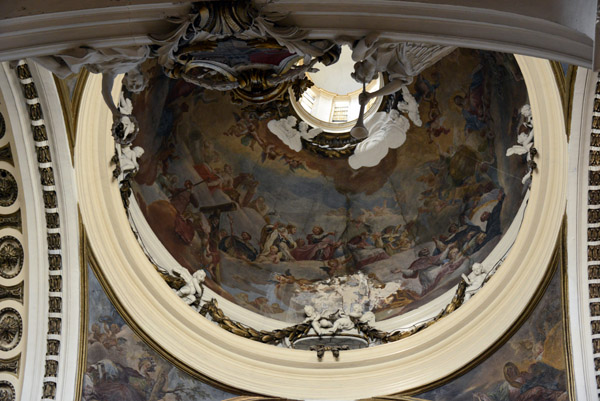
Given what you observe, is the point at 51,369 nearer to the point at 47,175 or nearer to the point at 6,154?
the point at 47,175

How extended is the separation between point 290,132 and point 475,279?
150 inches

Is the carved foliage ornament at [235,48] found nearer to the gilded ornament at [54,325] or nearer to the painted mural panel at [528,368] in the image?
the gilded ornament at [54,325]

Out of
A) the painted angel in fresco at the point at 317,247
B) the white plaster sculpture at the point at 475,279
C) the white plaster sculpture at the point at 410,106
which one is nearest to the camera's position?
the white plaster sculpture at the point at 475,279

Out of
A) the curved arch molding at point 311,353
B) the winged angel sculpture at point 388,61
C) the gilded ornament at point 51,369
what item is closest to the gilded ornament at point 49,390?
the gilded ornament at point 51,369

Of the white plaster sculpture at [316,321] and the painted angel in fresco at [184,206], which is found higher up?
the painted angel in fresco at [184,206]

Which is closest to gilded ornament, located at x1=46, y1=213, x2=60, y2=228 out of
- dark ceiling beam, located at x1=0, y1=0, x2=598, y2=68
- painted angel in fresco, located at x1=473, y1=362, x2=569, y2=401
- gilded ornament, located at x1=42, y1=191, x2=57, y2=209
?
gilded ornament, located at x1=42, y1=191, x2=57, y2=209

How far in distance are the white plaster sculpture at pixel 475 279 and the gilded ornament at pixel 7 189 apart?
591 centimetres

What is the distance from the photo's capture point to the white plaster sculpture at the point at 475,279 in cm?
1163

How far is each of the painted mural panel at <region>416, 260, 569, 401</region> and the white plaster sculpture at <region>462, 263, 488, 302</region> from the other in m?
0.98

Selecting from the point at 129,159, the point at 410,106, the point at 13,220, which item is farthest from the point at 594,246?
the point at 13,220

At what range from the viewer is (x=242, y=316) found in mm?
12500

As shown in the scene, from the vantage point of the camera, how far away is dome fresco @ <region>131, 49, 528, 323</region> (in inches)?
481

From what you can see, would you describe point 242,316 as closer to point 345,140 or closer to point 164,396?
point 164,396

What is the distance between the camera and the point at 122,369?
11.1m
